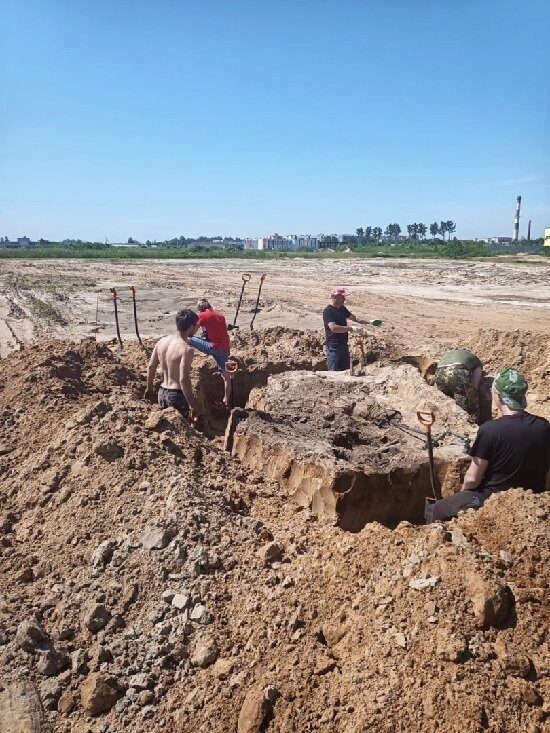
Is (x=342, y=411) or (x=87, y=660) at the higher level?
A: (x=342, y=411)

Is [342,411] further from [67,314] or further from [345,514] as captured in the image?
[67,314]

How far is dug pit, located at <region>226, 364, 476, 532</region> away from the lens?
15.9 ft

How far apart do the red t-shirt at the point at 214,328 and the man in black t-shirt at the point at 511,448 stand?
3937 millimetres

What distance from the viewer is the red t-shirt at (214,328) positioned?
7035mm

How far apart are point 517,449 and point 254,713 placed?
211cm

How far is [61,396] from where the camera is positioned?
621cm

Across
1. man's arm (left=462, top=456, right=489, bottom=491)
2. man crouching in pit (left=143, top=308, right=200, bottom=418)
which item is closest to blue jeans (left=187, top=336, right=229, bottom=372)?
man crouching in pit (left=143, top=308, right=200, bottom=418)

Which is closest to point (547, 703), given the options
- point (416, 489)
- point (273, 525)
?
point (273, 525)

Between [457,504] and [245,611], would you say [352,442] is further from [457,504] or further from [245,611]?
[245,611]

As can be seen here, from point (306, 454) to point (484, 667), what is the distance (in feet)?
8.72

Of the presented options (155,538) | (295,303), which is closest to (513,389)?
(155,538)

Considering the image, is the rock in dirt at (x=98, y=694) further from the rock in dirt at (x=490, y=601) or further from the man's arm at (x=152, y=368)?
the man's arm at (x=152, y=368)

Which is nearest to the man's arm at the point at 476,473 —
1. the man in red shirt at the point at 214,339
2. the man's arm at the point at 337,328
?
the man in red shirt at the point at 214,339

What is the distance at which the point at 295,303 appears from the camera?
1966 centimetres
